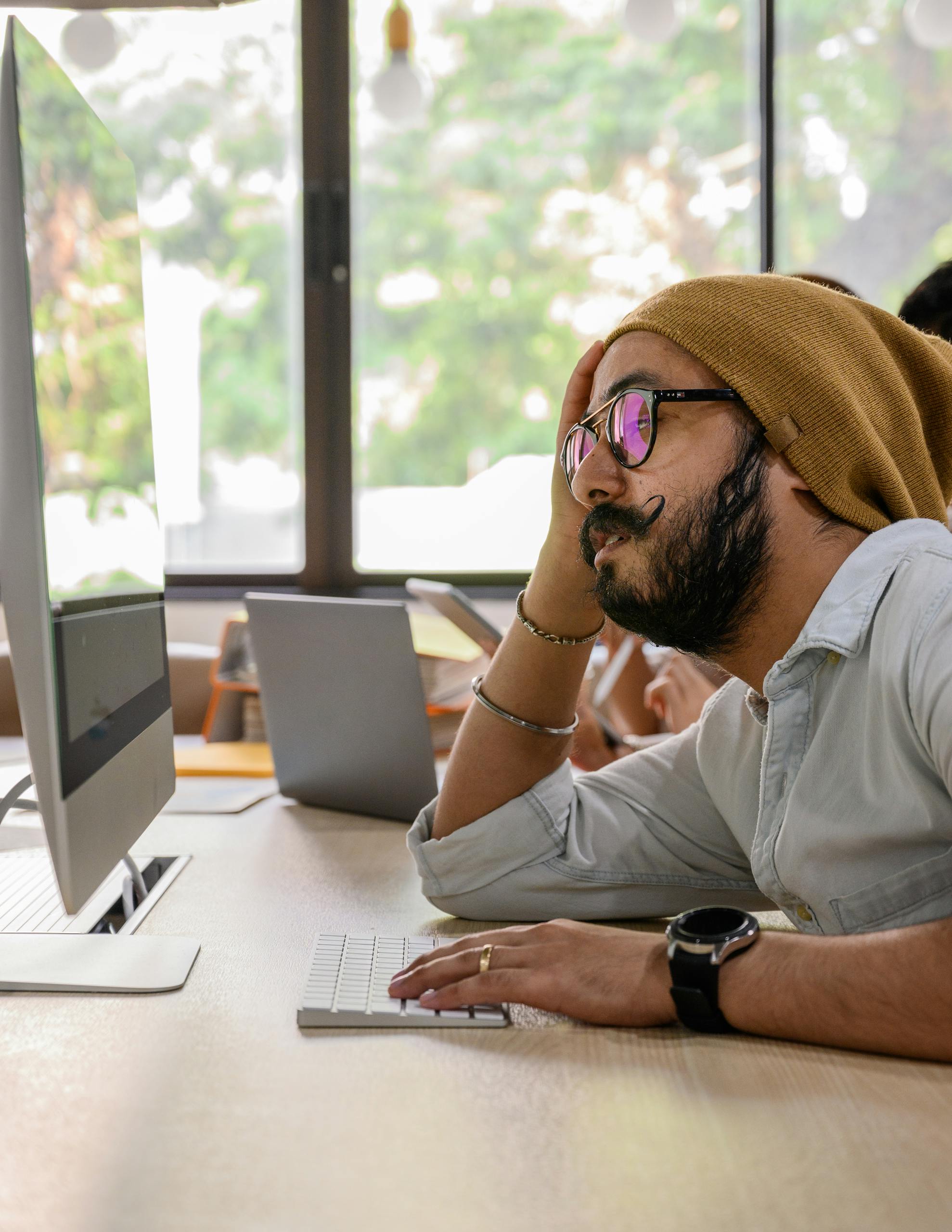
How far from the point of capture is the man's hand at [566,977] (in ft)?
2.48

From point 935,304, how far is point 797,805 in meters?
1.04

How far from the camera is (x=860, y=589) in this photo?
813mm

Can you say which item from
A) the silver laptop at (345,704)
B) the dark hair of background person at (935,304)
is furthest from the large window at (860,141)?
the silver laptop at (345,704)

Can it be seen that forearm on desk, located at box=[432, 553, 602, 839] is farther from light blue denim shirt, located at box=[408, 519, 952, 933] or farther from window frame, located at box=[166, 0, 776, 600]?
window frame, located at box=[166, 0, 776, 600]

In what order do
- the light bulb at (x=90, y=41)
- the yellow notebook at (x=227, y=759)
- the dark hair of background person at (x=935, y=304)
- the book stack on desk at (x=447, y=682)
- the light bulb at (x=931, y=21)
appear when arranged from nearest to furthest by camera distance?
the dark hair of background person at (x=935, y=304)
the yellow notebook at (x=227, y=759)
the book stack on desk at (x=447, y=682)
the light bulb at (x=931, y=21)
the light bulb at (x=90, y=41)

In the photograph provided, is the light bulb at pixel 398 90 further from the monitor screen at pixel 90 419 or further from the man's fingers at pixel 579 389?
the man's fingers at pixel 579 389

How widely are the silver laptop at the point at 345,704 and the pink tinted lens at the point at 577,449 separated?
0.35m

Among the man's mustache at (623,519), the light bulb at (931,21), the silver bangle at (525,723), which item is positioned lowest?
the silver bangle at (525,723)

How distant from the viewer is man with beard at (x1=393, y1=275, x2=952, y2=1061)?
2.41 ft

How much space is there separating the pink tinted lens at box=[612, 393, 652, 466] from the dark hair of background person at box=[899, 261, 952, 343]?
83cm

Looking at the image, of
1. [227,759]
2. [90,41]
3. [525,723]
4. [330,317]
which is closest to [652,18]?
[330,317]

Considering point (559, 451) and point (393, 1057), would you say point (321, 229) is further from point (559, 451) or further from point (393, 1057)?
point (393, 1057)

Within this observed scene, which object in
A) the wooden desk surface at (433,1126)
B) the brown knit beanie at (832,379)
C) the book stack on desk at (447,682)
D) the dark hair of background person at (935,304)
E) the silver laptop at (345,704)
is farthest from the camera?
the book stack on desk at (447,682)

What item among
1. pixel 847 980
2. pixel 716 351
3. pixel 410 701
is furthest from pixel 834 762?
pixel 410 701
